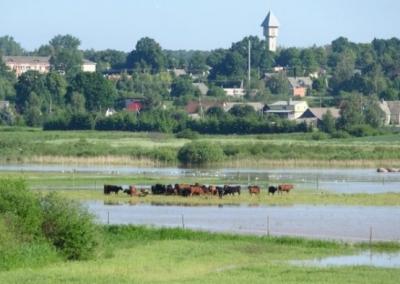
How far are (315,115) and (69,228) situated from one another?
3958 inches

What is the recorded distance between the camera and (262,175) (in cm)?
8400

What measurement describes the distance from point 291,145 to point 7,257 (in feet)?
222

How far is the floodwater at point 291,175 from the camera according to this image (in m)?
73.4

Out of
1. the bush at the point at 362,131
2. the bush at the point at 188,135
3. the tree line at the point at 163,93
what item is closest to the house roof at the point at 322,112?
the tree line at the point at 163,93

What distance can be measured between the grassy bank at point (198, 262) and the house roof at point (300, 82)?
141124 millimetres

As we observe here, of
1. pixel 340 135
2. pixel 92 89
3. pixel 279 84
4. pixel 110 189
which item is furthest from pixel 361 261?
pixel 279 84

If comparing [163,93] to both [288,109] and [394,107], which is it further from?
[394,107]

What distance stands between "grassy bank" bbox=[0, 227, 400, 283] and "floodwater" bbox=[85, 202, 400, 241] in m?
3.18

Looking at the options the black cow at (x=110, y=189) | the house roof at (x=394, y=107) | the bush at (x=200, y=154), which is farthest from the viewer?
the house roof at (x=394, y=107)

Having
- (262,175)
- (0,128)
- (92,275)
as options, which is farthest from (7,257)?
(0,128)

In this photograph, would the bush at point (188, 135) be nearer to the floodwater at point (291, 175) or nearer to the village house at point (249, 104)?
the village house at point (249, 104)

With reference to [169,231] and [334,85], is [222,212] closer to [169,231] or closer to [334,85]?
[169,231]

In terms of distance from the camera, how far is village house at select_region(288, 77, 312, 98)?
184m

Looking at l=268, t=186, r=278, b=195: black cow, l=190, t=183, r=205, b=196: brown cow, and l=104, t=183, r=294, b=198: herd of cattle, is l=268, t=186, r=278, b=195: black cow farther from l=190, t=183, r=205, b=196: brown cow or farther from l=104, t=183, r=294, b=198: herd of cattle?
l=190, t=183, r=205, b=196: brown cow
